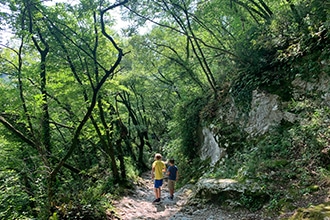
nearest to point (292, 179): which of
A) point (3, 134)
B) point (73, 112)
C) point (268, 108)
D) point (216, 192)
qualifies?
point (216, 192)

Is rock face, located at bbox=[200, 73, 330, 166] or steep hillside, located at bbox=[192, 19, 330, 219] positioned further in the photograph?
rock face, located at bbox=[200, 73, 330, 166]

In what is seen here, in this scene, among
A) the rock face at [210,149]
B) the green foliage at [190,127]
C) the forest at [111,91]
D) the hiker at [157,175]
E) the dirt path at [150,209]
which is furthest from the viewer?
the green foliage at [190,127]

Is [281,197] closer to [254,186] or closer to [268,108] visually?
[254,186]

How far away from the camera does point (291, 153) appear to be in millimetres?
6070

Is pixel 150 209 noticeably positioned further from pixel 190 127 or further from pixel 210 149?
pixel 190 127

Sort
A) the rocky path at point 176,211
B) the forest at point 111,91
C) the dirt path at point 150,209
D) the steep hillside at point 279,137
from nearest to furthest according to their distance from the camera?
the steep hillside at point 279,137 < the rocky path at point 176,211 < the forest at point 111,91 < the dirt path at point 150,209

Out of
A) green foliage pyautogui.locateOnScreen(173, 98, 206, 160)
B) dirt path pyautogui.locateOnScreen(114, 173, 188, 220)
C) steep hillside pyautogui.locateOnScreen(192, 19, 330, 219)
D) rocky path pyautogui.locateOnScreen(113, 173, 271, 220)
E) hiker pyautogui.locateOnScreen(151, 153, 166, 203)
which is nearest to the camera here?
steep hillside pyautogui.locateOnScreen(192, 19, 330, 219)

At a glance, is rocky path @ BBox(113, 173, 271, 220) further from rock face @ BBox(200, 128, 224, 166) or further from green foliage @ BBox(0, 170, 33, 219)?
green foliage @ BBox(0, 170, 33, 219)

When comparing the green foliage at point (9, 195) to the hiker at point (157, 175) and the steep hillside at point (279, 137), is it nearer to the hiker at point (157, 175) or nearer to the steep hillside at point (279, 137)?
the hiker at point (157, 175)

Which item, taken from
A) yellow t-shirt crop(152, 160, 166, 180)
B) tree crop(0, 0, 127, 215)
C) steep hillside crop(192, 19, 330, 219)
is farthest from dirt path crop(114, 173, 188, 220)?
tree crop(0, 0, 127, 215)

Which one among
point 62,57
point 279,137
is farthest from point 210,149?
point 62,57

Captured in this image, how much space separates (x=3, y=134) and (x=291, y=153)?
10.6m

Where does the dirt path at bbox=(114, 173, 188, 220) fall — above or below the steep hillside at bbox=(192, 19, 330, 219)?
below

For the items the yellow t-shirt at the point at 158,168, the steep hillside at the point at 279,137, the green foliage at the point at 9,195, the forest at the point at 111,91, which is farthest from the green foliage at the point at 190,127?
the green foliage at the point at 9,195
